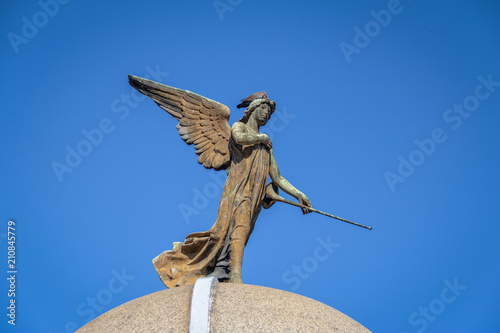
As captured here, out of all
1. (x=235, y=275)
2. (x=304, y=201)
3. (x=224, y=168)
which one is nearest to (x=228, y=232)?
(x=235, y=275)

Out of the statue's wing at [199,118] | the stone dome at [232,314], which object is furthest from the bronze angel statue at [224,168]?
the stone dome at [232,314]

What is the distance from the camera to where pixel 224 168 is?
346 inches

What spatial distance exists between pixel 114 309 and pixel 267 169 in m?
2.96

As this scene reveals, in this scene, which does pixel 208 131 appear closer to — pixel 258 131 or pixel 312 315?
pixel 258 131

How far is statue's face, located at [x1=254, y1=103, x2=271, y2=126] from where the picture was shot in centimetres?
872

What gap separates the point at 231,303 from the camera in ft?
19.1

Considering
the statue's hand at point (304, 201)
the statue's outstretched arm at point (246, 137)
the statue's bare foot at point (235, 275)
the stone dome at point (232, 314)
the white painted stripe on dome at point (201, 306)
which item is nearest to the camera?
the white painted stripe on dome at point (201, 306)

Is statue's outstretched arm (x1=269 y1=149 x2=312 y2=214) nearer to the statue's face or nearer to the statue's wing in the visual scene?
the statue's face

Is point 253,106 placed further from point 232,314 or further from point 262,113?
point 232,314

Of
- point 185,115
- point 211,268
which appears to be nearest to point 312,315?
point 211,268

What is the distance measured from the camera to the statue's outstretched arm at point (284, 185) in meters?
8.63

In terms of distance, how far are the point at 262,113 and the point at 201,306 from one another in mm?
3566

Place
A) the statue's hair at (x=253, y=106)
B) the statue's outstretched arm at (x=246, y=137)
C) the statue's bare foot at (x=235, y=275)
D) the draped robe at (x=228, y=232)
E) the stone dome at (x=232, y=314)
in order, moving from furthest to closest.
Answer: the statue's hair at (x=253, y=106) → the statue's outstretched arm at (x=246, y=137) → the draped robe at (x=228, y=232) → the statue's bare foot at (x=235, y=275) → the stone dome at (x=232, y=314)

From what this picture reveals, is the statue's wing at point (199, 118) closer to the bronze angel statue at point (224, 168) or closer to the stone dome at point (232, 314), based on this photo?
the bronze angel statue at point (224, 168)
